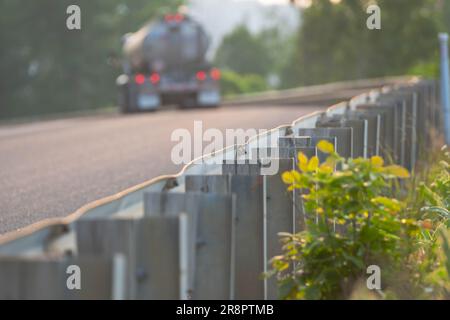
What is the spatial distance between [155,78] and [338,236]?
2642 cm

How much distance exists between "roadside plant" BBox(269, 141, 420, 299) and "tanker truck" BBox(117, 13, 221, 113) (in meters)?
25.7

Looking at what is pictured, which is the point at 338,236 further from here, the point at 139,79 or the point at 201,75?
the point at 201,75

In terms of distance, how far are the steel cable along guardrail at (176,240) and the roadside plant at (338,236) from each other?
165mm

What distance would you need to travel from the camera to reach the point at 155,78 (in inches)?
1193

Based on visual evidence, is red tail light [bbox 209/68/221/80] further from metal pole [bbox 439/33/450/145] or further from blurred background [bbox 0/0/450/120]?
metal pole [bbox 439/33/450/145]

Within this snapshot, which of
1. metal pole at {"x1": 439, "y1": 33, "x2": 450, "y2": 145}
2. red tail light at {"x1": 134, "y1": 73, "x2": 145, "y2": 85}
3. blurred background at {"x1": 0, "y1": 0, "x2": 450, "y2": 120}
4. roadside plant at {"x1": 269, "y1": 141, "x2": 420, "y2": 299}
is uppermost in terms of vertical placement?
blurred background at {"x1": 0, "y1": 0, "x2": 450, "y2": 120}

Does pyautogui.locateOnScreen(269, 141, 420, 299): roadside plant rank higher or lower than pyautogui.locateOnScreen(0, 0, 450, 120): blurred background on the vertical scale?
lower

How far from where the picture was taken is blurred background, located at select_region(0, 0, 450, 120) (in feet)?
209

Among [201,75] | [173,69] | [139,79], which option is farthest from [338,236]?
[173,69]

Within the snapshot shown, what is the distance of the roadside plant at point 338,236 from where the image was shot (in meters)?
4.07

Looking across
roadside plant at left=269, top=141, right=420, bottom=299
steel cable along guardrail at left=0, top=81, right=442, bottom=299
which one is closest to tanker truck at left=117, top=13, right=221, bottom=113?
steel cable along guardrail at left=0, top=81, right=442, bottom=299

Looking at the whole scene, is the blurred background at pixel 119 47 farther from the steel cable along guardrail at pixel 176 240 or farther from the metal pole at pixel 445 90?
the steel cable along guardrail at pixel 176 240

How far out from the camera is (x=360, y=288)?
156 inches

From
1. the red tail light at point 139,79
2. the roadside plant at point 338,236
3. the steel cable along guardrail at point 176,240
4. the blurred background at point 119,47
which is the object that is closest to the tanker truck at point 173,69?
the red tail light at point 139,79
